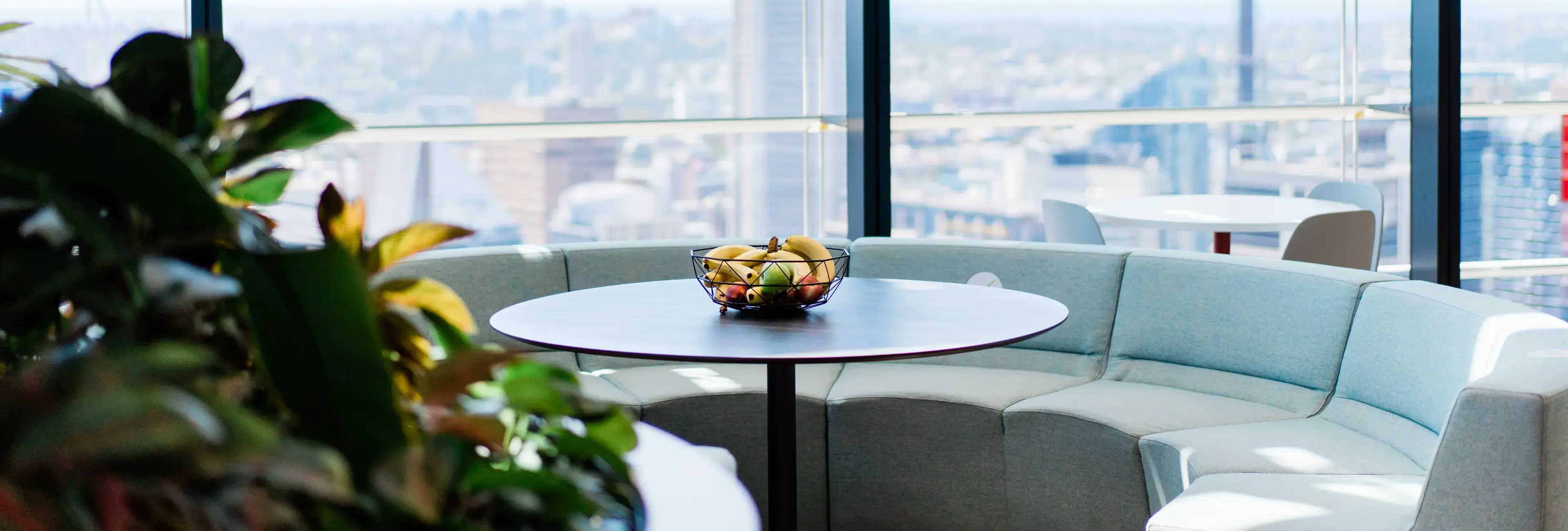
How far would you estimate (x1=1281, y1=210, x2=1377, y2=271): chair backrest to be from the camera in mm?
3510

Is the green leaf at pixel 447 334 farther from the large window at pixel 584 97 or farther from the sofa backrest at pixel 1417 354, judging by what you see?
the large window at pixel 584 97

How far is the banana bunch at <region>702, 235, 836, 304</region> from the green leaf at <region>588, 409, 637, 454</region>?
1.82 metres

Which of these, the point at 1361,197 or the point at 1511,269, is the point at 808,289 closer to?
the point at 1361,197

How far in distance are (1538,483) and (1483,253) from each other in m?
3.71

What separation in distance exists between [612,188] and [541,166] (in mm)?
317

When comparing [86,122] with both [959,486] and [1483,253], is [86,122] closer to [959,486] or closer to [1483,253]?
[959,486]

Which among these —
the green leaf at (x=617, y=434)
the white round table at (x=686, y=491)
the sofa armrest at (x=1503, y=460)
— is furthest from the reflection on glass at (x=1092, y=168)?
the green leaf at (x=617, y=434)

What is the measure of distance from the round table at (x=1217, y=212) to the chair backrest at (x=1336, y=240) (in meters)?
0.03

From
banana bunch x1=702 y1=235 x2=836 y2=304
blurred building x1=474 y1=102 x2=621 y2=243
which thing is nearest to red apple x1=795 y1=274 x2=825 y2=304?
banana bunch x1=702 y1=235 x2=836 y2=304

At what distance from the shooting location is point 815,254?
7.84ft

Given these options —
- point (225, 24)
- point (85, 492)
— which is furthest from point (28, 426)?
point (225, 24)

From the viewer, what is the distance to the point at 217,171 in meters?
0.42

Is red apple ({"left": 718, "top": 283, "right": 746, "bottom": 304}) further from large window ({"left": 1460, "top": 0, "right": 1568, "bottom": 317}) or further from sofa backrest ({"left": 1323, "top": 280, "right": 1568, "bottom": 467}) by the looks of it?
large window ({"left": 1460, "top": 0, "right": 1568, "bottom": 317})

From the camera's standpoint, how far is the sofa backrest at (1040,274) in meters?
3.19
